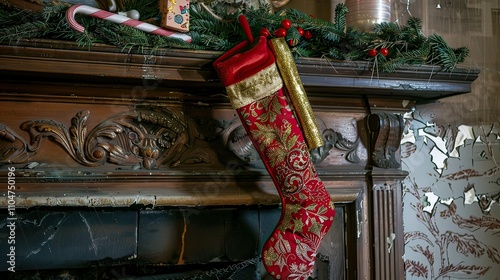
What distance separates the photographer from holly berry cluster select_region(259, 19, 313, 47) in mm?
1098

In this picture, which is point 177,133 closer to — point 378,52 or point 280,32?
point 280,32

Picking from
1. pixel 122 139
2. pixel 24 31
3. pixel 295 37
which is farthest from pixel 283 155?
pixel 24 31

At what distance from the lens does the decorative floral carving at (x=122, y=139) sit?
1.11 m

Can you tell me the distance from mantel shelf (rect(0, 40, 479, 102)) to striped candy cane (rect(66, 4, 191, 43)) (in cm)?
4

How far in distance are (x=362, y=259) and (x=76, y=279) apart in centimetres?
72

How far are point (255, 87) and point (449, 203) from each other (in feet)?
2.44

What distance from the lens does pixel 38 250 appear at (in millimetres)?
1120

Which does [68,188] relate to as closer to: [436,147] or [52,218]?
[52,218]

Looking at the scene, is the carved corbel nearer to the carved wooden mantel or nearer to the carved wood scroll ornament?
the carved wooden mantel

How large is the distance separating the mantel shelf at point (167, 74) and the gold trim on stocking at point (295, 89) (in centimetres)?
5

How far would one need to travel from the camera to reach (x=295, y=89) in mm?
1096

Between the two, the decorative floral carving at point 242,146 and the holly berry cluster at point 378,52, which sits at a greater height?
the holly berry cluster at point 378,52

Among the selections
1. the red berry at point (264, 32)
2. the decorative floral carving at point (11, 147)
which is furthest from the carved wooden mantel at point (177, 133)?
the red berry at point (264, 32)

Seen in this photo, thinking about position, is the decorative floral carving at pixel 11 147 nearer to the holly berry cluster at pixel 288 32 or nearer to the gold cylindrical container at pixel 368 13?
the holly berry cluster at pixel 288 32
